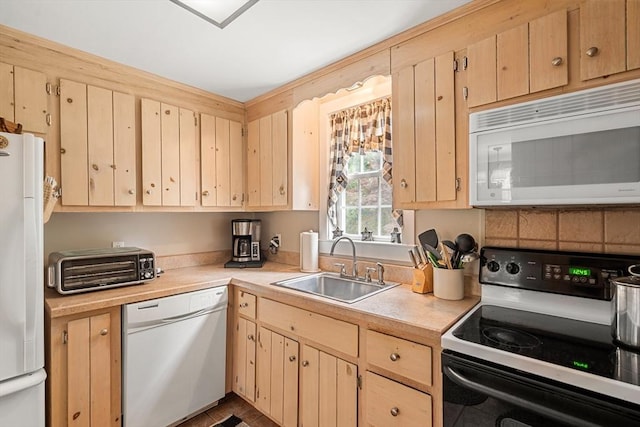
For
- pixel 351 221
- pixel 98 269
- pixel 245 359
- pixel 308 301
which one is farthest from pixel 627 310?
pixel 98 269

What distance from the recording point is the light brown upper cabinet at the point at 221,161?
8.04 ft

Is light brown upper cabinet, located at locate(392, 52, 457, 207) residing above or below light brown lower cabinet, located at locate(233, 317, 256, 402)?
above

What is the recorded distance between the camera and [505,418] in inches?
38.4

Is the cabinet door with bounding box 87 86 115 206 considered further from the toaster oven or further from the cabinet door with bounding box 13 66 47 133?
the toaster oven

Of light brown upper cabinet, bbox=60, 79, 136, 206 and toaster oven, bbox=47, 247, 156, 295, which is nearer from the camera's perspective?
toaster oven, bbox=47, 247, 156, 295

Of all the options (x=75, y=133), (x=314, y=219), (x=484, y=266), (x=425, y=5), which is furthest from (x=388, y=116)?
(x=75, y=133)

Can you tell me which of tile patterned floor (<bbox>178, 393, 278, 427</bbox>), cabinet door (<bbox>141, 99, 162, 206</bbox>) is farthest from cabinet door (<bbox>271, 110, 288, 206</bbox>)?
tile patterned floor (<bbox>178, 393, 278, 427</bbox>)

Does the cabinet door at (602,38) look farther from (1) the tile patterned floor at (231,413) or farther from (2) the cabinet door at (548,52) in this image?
(1) the tile patterned floor at (231,413)

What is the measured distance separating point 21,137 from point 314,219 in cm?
181

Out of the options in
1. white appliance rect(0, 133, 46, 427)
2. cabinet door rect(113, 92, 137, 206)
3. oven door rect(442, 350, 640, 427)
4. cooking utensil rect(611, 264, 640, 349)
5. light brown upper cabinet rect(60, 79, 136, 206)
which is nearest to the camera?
oven door rect(442, 350, 640, 427)

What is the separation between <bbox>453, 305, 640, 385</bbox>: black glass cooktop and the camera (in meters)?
0.92

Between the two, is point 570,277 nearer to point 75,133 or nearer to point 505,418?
point 505,418

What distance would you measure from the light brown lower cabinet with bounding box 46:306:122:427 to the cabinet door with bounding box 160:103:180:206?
861mm

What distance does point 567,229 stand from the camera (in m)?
1.39
